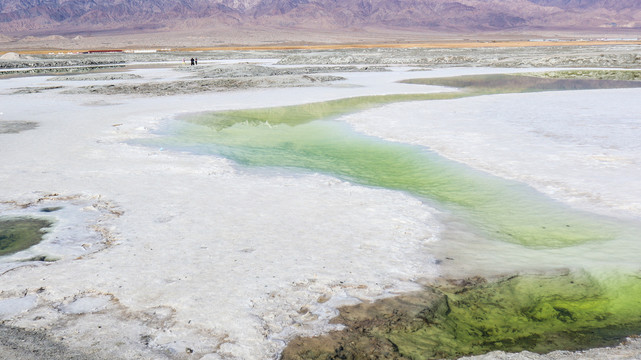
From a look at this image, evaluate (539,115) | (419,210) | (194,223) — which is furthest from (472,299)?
(539,115)

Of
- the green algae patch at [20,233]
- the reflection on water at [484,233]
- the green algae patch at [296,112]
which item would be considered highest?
the reflection on water at [484,233]

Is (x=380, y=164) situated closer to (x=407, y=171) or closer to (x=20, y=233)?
(x=407, y=171)

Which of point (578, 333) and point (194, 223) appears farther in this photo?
point (194, 223)

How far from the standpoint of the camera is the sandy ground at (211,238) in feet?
13.1

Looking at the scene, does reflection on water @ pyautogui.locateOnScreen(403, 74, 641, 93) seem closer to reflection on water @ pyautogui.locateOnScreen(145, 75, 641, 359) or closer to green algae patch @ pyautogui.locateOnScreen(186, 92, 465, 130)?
green algae patch @ pyautogui.locateOnScreen(186, 92, 465, 130)

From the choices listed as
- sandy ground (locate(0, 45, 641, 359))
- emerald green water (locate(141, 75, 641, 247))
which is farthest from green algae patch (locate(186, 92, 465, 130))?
sandy ground (locate(0, 45, 641, 359))

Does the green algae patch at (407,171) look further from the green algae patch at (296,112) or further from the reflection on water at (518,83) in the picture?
the reflection on water at (518,83)

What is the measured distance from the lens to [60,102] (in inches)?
736

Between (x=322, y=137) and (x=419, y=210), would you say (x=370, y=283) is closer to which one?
(x=419, y=210)

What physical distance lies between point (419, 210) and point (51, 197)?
16.2 ft

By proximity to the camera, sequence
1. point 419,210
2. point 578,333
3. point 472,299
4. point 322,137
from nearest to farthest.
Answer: point 578,333 → point 472,299 → point 419,210 → point 322,137

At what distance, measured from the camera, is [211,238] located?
5828mm

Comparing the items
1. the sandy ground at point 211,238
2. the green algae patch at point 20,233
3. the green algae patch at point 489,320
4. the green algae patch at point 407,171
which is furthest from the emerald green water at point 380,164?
the green algae patch at point 20,233

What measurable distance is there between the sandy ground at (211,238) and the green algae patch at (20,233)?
182 mm
